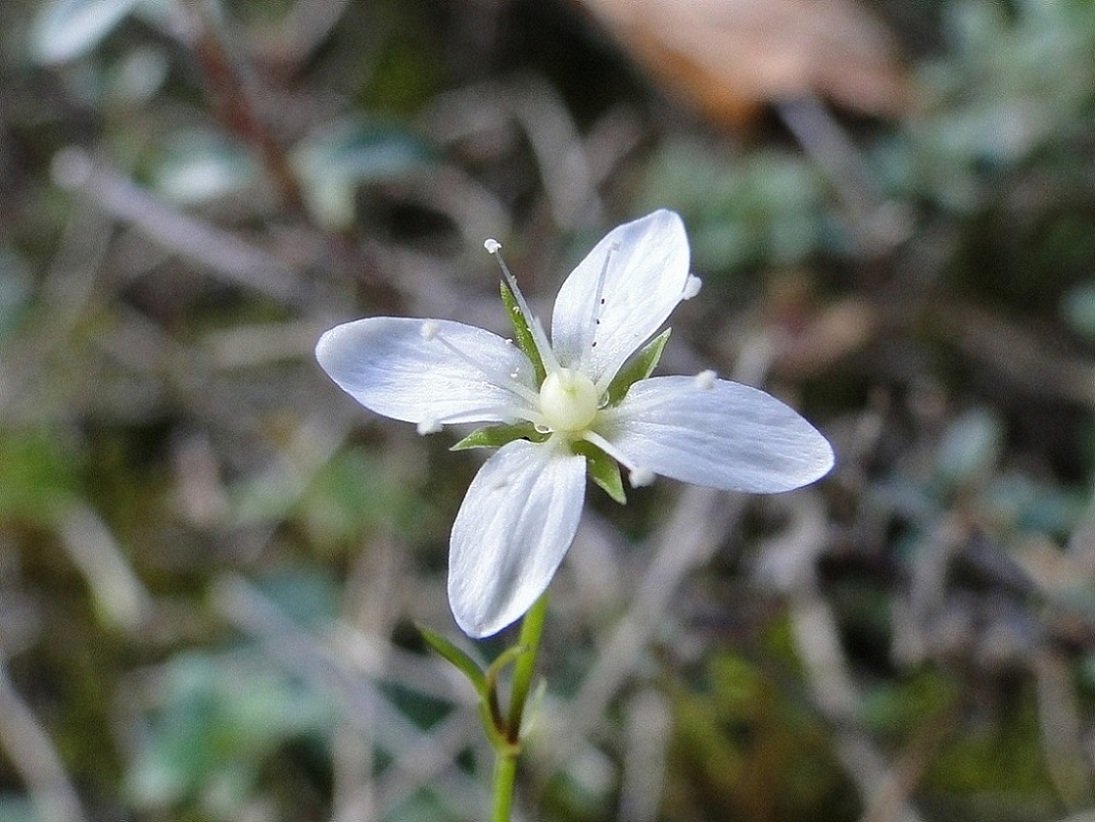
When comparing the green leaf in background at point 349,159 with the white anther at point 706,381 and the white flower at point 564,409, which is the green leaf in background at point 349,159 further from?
the white anther at point 706,381

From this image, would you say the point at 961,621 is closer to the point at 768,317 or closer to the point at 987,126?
the point at 768,317

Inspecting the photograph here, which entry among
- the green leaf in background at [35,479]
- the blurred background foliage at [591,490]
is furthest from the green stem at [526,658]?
the green leaf in background at [35,479]

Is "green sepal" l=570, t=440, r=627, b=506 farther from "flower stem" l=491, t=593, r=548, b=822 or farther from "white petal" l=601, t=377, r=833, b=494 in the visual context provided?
"flower stem" l=491, t=593, r=548, b=822

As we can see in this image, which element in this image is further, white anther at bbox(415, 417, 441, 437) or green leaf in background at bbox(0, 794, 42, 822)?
green leaf in background at bbox(0, 794, 42, 822)

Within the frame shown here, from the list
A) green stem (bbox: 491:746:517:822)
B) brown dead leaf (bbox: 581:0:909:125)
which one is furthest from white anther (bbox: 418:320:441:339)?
brown dead leaf (bbox: 581:0:909:125)

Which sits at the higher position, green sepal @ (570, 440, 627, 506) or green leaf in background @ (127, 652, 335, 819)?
green sepal @ (570, 440, 627, 506)

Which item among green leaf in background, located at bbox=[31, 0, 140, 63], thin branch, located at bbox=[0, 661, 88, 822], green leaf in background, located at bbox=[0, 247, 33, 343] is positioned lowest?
thin branch, located at bbox=[0, 661, 88, 822]

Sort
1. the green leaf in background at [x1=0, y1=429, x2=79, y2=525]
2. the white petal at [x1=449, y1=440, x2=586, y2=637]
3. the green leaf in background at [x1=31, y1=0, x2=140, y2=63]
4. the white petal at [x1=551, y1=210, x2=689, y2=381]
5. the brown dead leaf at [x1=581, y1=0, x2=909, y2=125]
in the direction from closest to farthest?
1. the white petal at [x1=449, y1=440, x2=586, y2=637]
2. the white petal at [x1=551, y1=210, x2=689, y2=381]
3. the green leaf in background at [x1=31, y1=0, x2=140, y2=63]
4. the green leaf in background at [x1=0, y1=429, x2=79, y2=525]
5. the brown dead leaf at [x1=581, y1=0, x2=909, y2=125]

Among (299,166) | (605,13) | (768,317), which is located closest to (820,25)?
(605,13)
